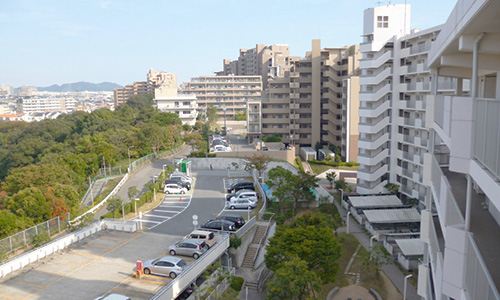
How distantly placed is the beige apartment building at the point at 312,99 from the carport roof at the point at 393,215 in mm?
22023

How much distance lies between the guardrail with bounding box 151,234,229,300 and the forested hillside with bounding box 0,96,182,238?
1013cm

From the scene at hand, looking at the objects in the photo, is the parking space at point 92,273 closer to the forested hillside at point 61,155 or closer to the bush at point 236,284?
the bush at point 236,284

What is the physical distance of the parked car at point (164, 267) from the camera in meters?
17.5

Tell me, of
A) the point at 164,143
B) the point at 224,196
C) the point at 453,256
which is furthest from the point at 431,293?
the point at 164,143

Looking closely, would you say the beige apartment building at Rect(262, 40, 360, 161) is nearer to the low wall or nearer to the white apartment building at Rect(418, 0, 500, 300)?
the low wall

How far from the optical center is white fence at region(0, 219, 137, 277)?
17.7 meters

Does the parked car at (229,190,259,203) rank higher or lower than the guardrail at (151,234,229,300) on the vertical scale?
higher

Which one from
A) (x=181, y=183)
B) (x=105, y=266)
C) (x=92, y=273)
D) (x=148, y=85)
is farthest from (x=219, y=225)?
(x=148, y=85)

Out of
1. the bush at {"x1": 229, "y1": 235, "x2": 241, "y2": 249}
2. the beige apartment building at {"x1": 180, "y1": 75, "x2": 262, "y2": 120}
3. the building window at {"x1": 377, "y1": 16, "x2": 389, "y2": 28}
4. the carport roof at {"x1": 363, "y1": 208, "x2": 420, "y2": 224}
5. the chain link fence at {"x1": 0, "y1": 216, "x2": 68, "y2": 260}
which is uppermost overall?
the building window at {"x1": 377, "y1": 16, "x2": 389, "y2": 28}

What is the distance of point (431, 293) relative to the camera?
9.29 metres

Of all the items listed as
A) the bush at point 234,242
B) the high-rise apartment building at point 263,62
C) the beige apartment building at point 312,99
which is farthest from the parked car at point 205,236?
the high-rise apartment building at point 263,62

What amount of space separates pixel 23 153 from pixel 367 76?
43702 mm

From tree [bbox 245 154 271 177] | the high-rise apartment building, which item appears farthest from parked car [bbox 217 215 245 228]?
the high-rise apartment building

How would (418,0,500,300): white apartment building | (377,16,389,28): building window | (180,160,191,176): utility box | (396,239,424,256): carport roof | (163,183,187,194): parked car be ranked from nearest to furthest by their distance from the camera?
(418,0,500,300): white apartment building < (396,239,424,256): carport roof < (163,183,187,194): parked car < (377,16,389,28): building window < (180,160,191,176): utility box
